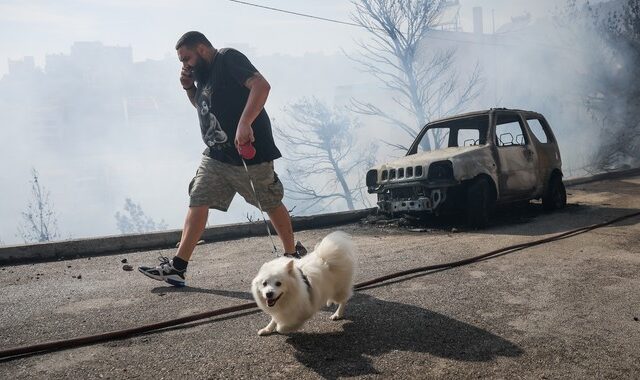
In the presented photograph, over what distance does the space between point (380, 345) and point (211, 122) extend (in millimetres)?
2338

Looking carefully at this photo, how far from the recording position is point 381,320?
9.84 ft

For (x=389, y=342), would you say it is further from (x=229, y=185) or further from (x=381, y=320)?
(x=229, y=185)

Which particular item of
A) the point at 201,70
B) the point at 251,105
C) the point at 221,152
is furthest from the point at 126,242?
the point at 251,105

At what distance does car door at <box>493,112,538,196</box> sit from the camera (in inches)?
282

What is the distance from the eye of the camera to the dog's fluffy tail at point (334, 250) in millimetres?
3012

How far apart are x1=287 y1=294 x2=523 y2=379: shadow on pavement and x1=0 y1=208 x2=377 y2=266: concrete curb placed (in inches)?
161

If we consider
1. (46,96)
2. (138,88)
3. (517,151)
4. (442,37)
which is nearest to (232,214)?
(138,88)

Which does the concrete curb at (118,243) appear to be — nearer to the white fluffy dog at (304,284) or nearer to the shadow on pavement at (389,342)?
the white fluffy dog at (304,284)

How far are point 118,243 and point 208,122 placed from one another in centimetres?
311

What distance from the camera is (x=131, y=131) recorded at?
76.4 m

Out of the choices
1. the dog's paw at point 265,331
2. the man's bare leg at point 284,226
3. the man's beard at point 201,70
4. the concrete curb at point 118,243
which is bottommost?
the dog's paw at point 265,331

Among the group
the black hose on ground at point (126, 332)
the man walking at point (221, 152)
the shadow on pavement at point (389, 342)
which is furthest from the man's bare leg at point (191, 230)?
the shadow on pavement at point (389, 342)

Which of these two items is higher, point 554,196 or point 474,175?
point 474,175

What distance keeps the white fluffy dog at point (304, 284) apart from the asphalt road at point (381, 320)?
133 mm
